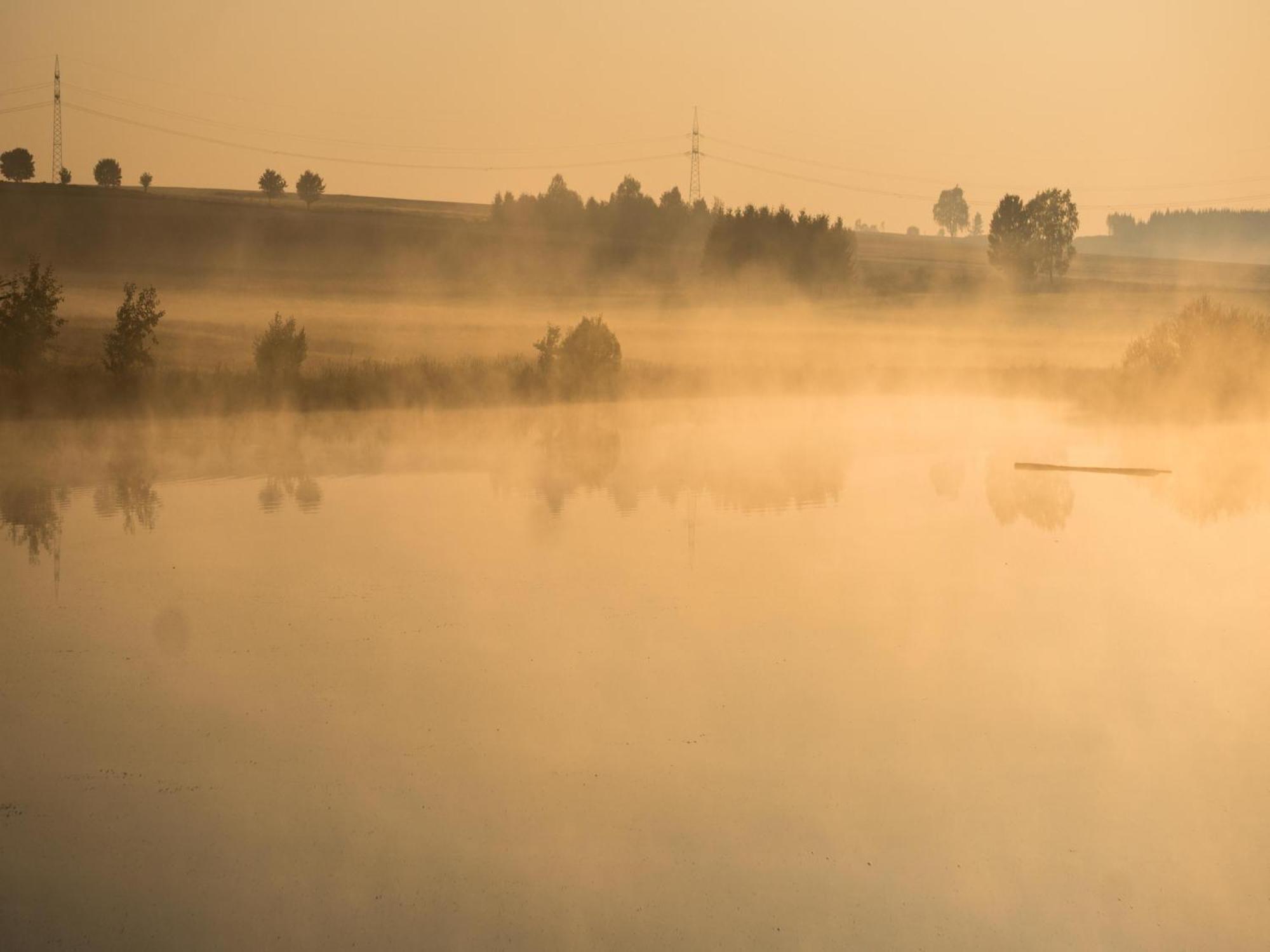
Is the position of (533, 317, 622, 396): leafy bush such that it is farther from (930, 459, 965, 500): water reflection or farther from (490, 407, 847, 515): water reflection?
(930, 459, 965, 500): water reflection

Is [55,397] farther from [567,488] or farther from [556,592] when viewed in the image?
[556,592]

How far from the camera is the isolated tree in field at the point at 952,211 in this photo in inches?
7579

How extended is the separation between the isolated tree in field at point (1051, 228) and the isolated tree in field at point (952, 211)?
3643 inches

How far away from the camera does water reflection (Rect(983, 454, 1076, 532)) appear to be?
860 inches

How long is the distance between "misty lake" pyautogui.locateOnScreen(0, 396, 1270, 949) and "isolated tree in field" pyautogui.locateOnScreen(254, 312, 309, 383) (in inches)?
551

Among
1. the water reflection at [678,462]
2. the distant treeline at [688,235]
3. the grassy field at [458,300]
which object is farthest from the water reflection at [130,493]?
the distant treeline at [688,235]

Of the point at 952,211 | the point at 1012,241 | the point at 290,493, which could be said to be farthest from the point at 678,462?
the point at 952,211

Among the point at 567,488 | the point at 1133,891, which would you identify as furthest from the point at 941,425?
the point at 1133,891

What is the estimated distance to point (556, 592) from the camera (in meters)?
15.7

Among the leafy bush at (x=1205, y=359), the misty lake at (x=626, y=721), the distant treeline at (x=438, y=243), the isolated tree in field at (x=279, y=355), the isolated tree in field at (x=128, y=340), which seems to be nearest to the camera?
the misty lake at (x=626, y=721)

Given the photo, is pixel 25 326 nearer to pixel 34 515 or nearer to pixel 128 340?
pixel 128 340

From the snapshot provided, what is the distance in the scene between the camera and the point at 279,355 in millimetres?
37188

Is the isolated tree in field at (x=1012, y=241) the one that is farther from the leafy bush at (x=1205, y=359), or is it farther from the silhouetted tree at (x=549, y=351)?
the silhouetted tree at (x=549, y=351)

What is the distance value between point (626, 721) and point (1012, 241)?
95772mm
